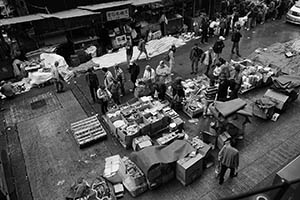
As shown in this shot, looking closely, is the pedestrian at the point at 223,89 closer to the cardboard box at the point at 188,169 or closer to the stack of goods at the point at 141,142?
the cardboard box at the point at 188,169

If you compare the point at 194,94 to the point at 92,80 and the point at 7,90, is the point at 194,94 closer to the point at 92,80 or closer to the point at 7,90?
the point at 92,80

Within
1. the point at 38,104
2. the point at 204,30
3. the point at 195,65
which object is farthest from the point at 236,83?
the point at 38,104

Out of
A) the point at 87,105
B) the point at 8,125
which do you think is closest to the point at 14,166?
the point at 8,125

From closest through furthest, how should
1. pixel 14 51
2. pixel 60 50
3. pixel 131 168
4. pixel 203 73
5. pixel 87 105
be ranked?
pixel 131 168
pixel 87 105
pixel 203 73
pixel 14 51
pixel 60 50

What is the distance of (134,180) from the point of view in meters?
6.42

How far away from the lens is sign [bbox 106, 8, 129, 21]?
14741mm

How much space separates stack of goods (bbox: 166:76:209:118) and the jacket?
3.29m

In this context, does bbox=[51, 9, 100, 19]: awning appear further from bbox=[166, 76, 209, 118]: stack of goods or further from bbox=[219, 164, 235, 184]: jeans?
bbox=[219, 164, 235, 184]: jeans

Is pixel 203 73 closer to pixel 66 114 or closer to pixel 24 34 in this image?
pixel 66 114

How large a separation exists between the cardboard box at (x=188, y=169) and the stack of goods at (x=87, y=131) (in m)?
3.40

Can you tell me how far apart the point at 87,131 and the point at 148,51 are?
8466mm

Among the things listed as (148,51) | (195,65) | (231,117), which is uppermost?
(231,117)

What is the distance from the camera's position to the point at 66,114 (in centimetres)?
1023

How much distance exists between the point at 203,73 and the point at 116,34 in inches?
279
